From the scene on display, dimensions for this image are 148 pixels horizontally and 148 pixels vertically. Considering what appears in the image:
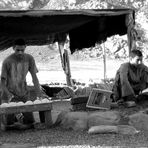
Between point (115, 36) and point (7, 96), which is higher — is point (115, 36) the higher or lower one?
the lower one

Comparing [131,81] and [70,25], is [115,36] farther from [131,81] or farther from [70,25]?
[131,81]

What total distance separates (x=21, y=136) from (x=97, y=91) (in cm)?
204

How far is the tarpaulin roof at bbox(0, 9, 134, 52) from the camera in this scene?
8.41 m

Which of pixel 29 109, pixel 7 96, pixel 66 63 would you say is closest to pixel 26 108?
pixel 29 109

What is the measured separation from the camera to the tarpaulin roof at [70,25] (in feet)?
27.6

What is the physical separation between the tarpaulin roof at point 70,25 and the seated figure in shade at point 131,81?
3.66 feet

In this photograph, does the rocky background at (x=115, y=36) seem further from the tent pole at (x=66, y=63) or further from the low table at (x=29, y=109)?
the low table at (x=29, y=109)

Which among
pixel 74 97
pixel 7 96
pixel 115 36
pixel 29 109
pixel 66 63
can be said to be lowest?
pixel 115 36

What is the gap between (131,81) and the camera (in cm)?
838

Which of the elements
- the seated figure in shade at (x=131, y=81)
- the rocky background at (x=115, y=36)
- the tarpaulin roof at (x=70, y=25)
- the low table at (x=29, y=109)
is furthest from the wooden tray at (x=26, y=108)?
the rocky background at (x=115, y=36)

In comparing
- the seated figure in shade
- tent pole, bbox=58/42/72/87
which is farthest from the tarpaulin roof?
the seated figure in shade

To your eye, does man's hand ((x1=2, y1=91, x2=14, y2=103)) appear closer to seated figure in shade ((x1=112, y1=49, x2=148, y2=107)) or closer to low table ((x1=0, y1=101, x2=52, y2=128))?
low table ((x1=0, y1=101, x2=52, y2=128))

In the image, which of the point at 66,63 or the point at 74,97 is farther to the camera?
the point at 66,63

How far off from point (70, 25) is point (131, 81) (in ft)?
10.1
